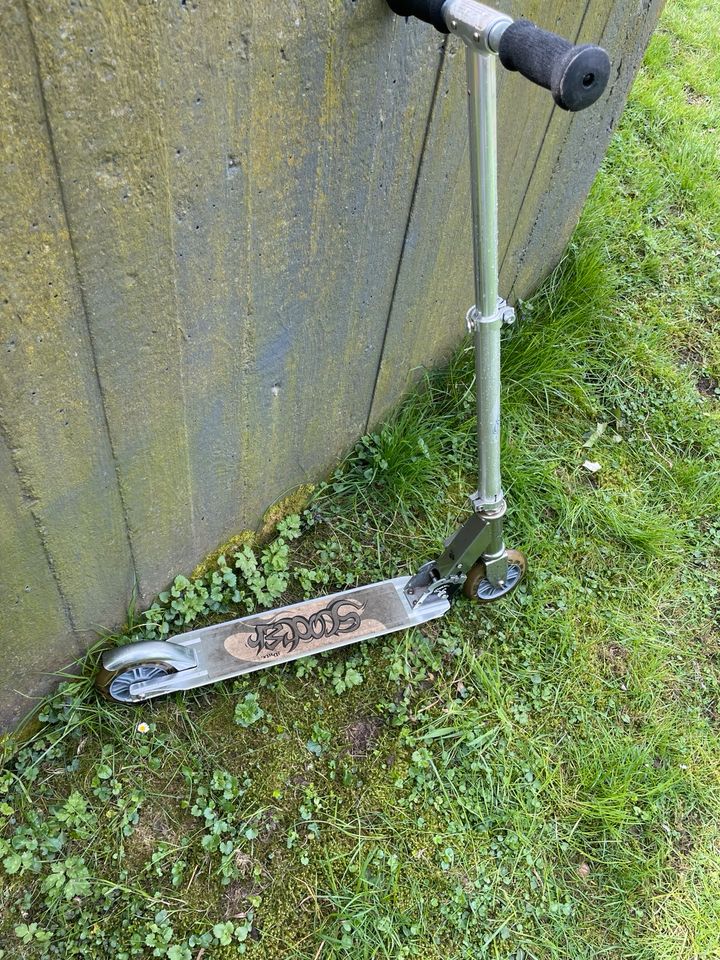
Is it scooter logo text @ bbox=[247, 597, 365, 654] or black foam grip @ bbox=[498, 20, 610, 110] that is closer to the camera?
black foam grip @ bbox=[498, 20, 610, 110]

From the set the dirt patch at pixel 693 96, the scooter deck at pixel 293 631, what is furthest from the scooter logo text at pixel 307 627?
the dirt patch at pixel 693 96

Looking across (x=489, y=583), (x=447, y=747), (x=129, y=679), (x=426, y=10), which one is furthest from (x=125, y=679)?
(x=426, y=10)

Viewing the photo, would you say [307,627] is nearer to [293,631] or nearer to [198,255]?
[293,631]

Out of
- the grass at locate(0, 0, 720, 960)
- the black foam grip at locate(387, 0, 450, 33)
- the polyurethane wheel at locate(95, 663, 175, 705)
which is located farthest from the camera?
the polyurethane wheel at locate(95, 663, 175, 705)

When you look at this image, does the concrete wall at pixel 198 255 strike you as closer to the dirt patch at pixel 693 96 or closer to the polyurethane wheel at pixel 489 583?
the polyurethane wheel at pixel 489 583

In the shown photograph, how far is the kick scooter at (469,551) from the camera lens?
1.12 m

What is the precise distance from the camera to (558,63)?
3.50 feet

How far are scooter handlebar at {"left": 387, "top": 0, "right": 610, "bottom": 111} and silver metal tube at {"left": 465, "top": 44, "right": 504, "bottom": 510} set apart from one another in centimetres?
13

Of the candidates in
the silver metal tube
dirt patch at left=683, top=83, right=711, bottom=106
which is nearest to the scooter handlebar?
the silver metal tube

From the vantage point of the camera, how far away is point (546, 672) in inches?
85.9

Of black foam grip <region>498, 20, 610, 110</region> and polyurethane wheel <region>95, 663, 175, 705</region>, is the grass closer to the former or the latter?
polyurethane wheel <region>95, 663, 175, 705</region>

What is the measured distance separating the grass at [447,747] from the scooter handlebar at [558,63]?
4.28 ft

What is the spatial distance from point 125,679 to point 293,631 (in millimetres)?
419

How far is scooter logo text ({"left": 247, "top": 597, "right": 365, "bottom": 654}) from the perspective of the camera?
1987 millimetres
